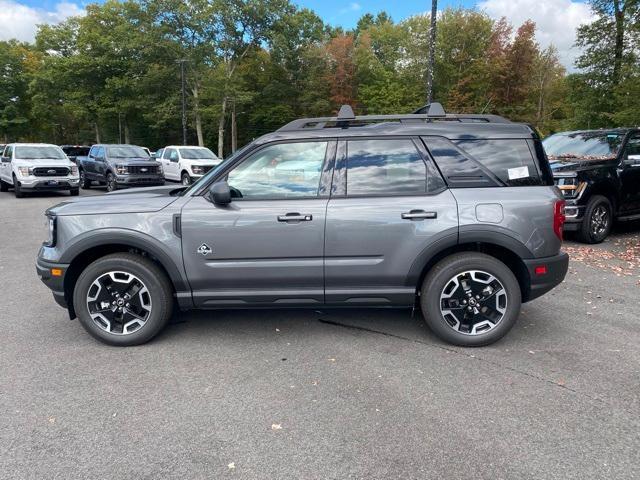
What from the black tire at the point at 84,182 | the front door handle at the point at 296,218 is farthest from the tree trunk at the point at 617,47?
the black tire at the point at 84,182

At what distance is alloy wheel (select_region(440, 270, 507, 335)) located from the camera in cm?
397

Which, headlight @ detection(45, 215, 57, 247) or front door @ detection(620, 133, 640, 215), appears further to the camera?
front door @ detection(620, 133, 640, 215)

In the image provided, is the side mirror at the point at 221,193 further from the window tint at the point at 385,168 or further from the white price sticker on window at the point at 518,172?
the white price sticker on window at the point at 518,172

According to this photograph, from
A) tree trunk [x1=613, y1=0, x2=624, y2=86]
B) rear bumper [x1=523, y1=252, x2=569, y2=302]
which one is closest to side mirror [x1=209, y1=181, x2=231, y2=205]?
rear bumper [x1=523, y1=252, x2=569, y2=302]

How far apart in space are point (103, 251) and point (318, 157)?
2038 millimetres

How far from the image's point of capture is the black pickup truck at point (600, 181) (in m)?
8.22

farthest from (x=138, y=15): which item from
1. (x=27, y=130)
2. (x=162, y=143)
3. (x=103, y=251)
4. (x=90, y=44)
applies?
(x=103, y=251)

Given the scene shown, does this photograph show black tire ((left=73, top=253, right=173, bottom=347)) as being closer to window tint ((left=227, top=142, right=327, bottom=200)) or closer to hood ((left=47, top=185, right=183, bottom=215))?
hood ((left=47, top=185, right=183, bottom=215))

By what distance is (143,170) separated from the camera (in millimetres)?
17750

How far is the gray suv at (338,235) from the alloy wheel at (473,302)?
0.4 inches

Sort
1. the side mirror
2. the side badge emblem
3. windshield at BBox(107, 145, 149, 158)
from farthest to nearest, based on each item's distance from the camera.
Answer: windshield at BBox(107, 145, 149, 158) → the side badge emblem → the side mirror

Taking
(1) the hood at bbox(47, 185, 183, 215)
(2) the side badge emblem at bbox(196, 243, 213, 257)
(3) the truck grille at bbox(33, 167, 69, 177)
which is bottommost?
(2) the side badge emblem at bbox(196, 243, 213, 257)

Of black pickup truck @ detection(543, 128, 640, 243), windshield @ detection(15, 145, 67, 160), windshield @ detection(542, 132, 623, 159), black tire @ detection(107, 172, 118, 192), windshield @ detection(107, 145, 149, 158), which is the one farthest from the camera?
windshield @ detection(107, 145, 149, 158)

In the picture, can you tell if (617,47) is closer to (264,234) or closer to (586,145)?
(586,145)
